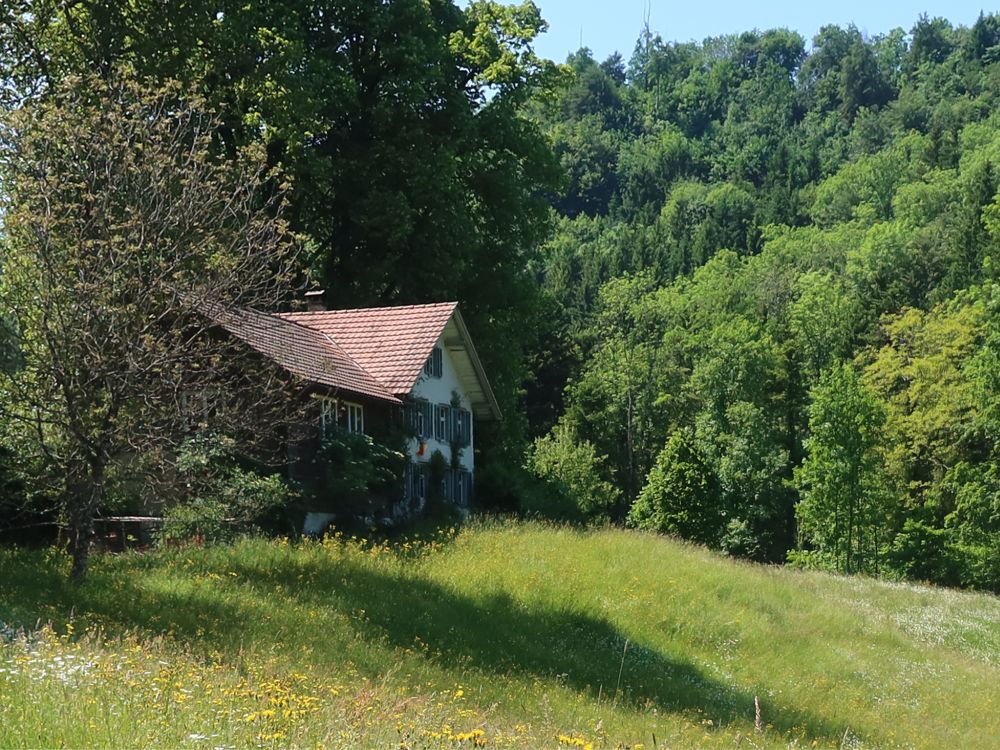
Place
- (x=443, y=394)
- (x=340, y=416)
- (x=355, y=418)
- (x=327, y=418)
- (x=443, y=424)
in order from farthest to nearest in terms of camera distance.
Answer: (x=443, y=394) → (x=443, y=424) → (x=355, y=418) → (x=340, y=416) → (x=327, y=418)

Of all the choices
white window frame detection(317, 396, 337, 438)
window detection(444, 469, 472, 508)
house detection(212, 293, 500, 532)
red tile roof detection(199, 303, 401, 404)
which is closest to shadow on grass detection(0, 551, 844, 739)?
red tile roof detection(199, 303, 401, 404)

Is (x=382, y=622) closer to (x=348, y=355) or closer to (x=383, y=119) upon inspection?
(x=348, y=355)

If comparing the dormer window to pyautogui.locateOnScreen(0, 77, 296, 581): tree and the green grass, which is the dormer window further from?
pyautogui.locateOnScreen(0, 77, 296, 581): tree

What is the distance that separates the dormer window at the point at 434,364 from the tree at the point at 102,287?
15.5m

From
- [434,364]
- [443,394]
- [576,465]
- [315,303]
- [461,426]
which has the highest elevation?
[315,303]

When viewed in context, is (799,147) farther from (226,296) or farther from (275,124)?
(226,296)

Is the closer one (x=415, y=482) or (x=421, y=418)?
(x=415, y=482)

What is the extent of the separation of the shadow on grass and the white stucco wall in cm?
1162

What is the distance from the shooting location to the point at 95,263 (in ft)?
71.5

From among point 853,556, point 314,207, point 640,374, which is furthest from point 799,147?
point 314,207

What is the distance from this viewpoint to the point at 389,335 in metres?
39.2

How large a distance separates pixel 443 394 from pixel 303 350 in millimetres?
7102

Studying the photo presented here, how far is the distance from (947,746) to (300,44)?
1087 inches

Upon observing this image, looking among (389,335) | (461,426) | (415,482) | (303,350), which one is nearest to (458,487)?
(461,426)
